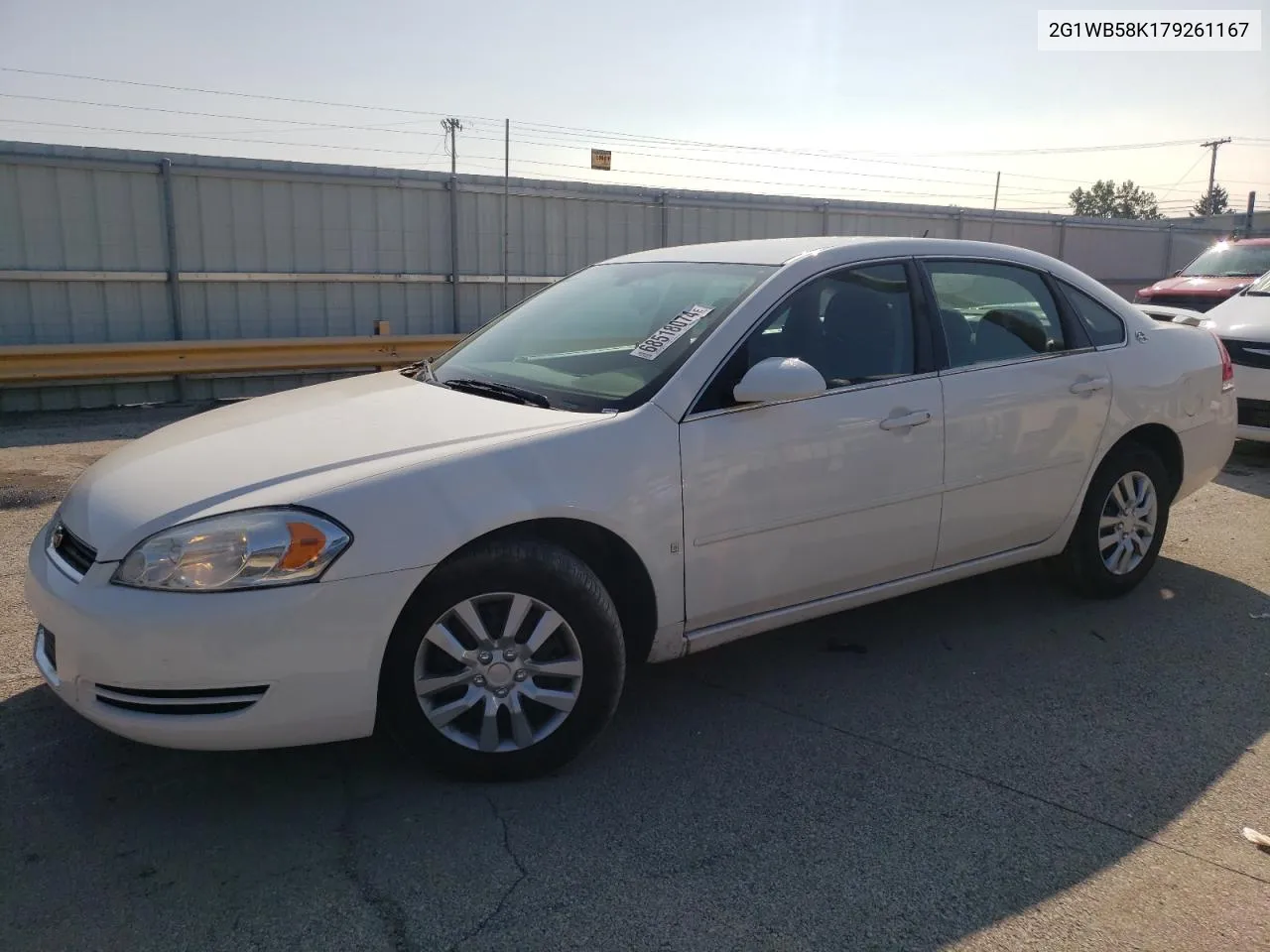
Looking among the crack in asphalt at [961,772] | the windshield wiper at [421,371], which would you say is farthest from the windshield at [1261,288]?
the windshield wiper at [421,371]

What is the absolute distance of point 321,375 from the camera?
11.9 m

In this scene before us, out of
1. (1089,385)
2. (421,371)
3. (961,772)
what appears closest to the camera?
(961,772)

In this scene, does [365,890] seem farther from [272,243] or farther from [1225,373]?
[272,243]

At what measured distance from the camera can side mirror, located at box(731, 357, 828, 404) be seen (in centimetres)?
333

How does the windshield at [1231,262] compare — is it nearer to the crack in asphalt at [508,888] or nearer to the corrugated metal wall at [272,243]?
the corrugated metal wall at [272,243]

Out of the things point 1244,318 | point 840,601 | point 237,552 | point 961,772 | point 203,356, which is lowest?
point 961,772

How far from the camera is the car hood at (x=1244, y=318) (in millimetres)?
7777

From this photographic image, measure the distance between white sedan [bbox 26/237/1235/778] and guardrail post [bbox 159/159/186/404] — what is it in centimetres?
788

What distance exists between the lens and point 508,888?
8.51ft

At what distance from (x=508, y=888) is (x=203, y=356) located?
9.50 m

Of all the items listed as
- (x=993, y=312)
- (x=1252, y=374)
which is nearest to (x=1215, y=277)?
(x=1252, y=374)

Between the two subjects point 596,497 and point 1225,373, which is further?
point 1225,373

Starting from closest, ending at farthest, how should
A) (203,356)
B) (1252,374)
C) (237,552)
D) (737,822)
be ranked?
(237,552) → (737,822) → (1252,374) → (203,356)

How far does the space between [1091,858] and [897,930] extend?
2.22 ft
